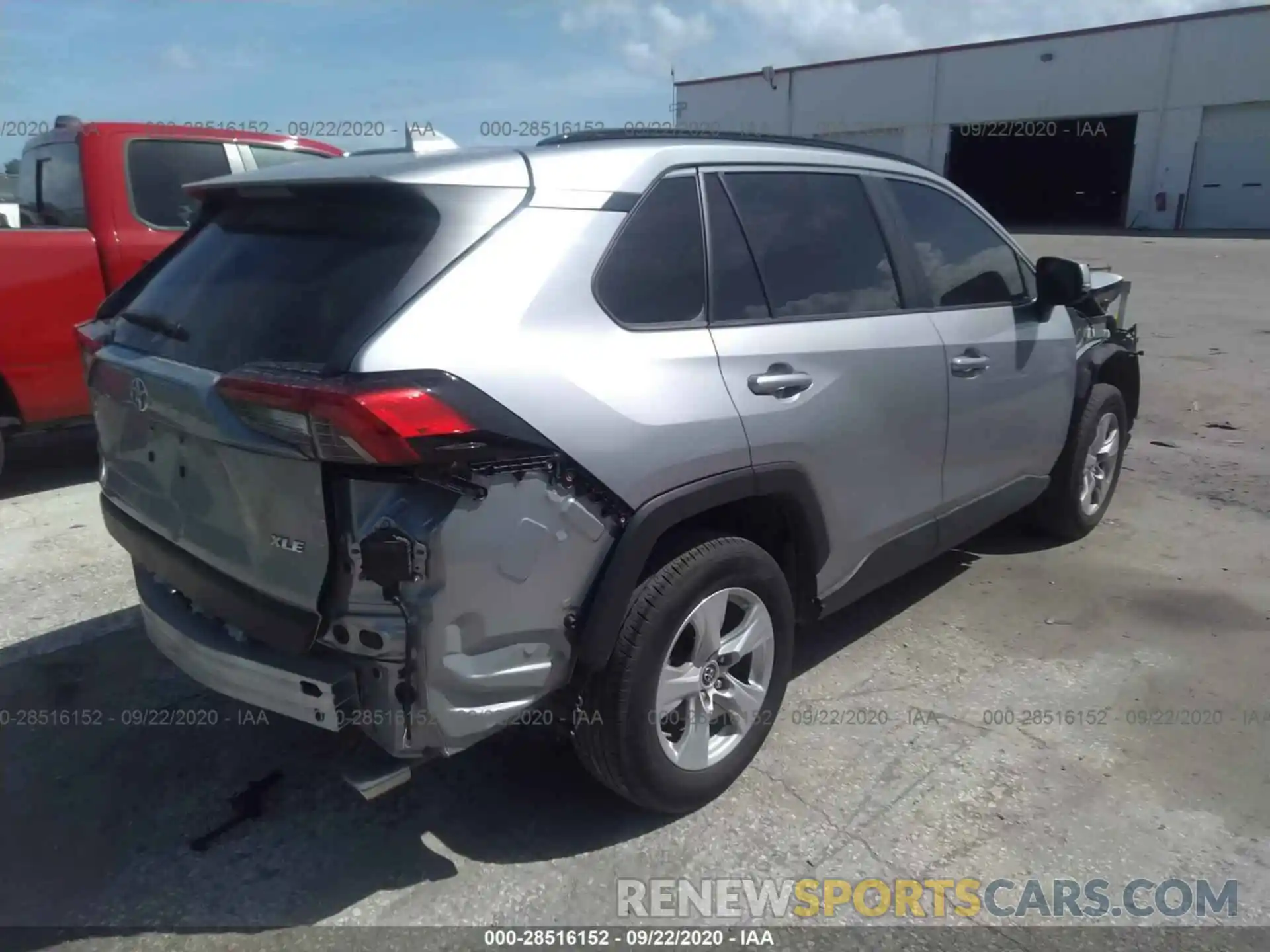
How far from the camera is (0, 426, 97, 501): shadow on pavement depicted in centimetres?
602

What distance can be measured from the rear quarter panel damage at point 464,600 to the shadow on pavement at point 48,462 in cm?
444

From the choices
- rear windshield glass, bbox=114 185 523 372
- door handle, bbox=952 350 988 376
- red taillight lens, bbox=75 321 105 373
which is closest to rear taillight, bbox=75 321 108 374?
red taillight lens, bbox=75 321 105 373

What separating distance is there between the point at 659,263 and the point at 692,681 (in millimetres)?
1167

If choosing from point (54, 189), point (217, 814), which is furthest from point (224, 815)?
point (54, 189)

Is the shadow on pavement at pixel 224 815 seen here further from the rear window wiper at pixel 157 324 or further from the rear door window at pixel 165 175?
the rear door window at pixel 165 175

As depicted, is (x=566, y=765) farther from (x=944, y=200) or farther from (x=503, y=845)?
(x=944, y=200)

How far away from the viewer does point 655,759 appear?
8.79 feet

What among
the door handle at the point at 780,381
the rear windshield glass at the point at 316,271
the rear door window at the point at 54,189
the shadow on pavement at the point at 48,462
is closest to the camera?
the rear windshield glass at the point at 316,271

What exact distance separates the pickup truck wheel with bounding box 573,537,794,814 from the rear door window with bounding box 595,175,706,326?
2.17 ft

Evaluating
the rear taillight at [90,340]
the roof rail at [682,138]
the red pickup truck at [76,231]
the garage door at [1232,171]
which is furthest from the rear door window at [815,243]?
the garage door at [1232,171]

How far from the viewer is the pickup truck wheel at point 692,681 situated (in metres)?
2.55

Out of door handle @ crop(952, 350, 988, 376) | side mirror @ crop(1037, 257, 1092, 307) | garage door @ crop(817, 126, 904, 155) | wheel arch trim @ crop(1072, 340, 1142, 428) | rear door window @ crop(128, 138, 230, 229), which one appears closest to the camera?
door handle @ crop(952, 350, 988, 376)

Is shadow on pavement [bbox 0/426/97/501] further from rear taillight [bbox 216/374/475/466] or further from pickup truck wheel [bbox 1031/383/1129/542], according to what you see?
pickup truck wheel [bbox 1031/383/1129/542]

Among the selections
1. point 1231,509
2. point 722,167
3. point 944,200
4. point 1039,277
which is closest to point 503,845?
point 722,167
